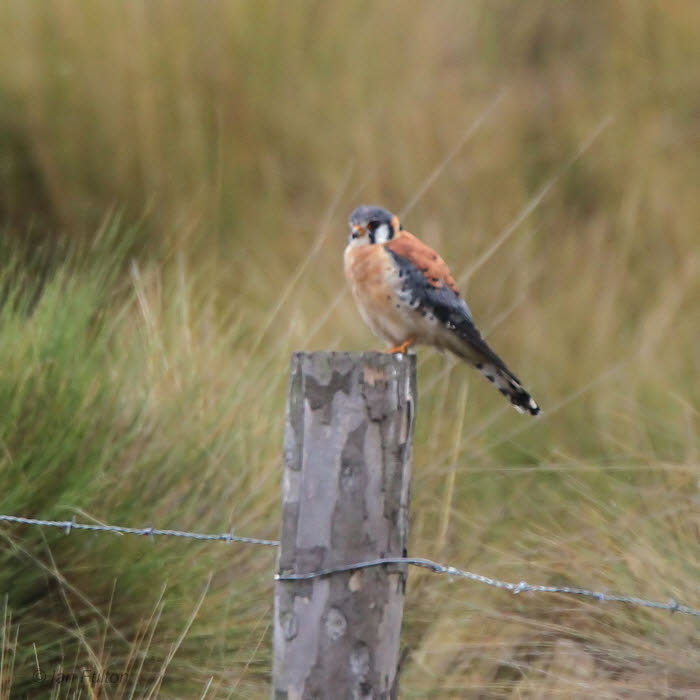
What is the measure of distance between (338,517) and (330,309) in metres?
1.86

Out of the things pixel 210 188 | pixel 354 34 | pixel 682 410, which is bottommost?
pixel 682 410

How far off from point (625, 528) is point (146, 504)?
134cm

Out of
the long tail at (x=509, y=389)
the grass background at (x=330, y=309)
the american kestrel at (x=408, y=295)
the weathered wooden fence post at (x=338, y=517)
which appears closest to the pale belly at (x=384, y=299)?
the american kestrel at (x=408, y=295)

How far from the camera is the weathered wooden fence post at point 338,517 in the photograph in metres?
2.30

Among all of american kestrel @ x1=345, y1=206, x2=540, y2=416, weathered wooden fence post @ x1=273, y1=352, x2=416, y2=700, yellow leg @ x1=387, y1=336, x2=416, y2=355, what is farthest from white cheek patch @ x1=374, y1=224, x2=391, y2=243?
weathered wooden fence post @ x1=273, y1=352, x2=416, y2=700

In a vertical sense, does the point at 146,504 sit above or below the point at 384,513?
above

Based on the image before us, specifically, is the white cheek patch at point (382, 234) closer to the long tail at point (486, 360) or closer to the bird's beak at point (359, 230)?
the bird's beak at point (359, 230)

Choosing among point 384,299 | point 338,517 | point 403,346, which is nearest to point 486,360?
point 403,346

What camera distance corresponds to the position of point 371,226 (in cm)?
373

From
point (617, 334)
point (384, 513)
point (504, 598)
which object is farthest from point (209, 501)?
point (617, 334)

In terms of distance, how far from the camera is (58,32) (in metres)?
7.11

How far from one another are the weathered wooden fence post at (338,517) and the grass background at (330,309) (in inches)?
32.4

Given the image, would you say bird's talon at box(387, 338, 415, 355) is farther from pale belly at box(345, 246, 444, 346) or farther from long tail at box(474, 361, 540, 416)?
long tail at box(474, 361, 540, 416)

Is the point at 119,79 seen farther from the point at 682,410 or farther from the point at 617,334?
the point at 682,410
